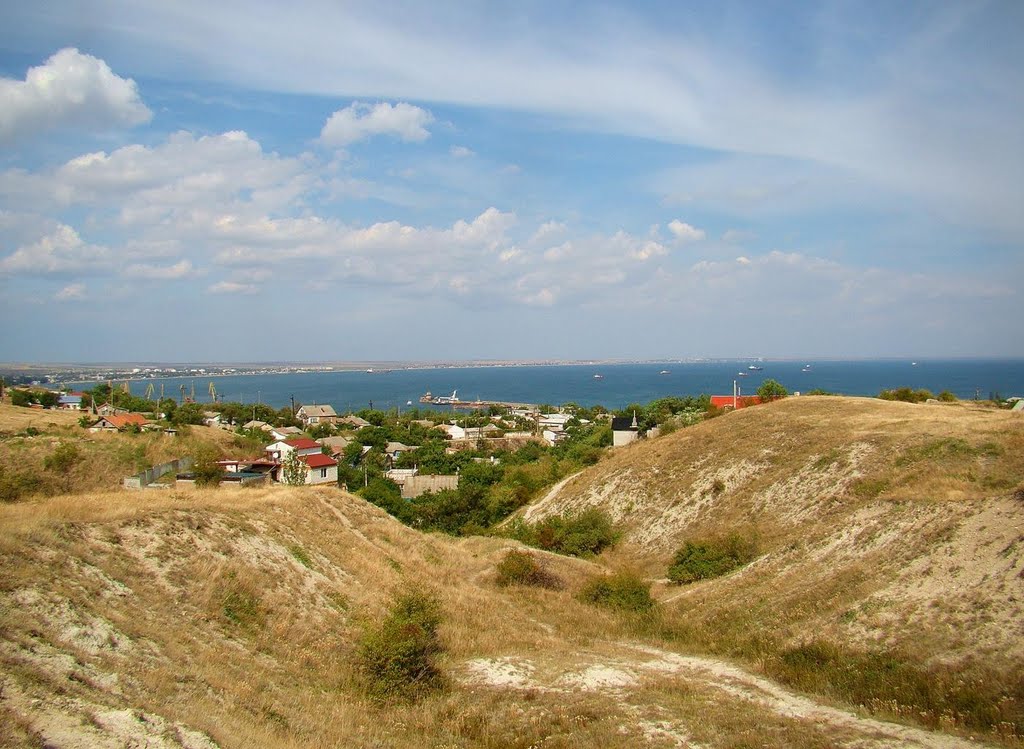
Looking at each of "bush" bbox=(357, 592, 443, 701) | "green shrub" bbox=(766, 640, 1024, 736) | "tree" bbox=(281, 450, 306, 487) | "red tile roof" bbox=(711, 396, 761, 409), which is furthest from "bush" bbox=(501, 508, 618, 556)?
"red tile roof" bbox=(711, 396, 761, 409)

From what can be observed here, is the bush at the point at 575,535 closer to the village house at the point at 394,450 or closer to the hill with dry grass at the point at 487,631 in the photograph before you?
the hill with dry grass at the point at 487,631

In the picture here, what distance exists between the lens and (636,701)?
14.4 metres

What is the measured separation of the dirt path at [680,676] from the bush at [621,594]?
16.3ft

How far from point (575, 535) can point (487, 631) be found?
19148mm

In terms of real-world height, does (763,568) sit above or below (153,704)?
below

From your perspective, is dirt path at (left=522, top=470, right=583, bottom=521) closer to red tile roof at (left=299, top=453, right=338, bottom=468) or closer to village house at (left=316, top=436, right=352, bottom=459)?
red tile roof at (left=299, top=453, right=338, bottom=468)

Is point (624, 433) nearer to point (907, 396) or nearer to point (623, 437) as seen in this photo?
point (623, 437)

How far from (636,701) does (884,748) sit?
4863mm

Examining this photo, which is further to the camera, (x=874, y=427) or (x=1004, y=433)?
(x=874, y=427)

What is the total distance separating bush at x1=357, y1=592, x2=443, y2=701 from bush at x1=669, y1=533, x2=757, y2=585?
16.4m

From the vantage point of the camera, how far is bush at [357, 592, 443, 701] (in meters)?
15.1

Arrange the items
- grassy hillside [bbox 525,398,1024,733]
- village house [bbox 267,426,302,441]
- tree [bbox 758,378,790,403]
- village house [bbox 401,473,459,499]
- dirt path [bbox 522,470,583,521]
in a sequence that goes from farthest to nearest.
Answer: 1. village house [bbox 267,426,302,441]
2. village house [bbox 401,473,459,499]
3. tree [bbox 758,378,790,403]
4. dirt path [bbox 522,470,583,521]
5. grassy hillside [bbox 525,398,1024,733]

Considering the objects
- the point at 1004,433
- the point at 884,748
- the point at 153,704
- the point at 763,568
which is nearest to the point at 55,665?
the point at 153,704

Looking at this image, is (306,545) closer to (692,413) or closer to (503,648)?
(503,648)
